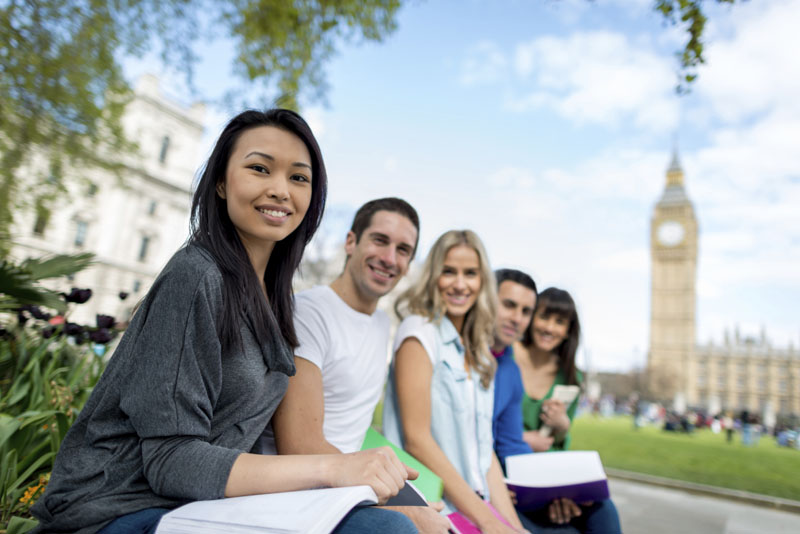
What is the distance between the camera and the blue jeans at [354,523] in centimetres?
113

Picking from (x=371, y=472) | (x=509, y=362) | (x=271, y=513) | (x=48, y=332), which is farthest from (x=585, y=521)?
(x=48, y=332)

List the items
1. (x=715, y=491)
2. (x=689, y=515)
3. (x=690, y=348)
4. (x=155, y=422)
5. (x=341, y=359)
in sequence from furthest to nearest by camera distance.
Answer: (x=690, y=348)
(x=715, y=491)
(x=689, y=515)
(x=341, y=359)
(x=155, y=422)

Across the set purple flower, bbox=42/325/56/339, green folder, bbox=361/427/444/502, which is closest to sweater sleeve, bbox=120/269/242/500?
green folder, bbox=361/427/444/502

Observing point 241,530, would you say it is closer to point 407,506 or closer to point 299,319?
point 407,506

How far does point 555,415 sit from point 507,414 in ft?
2.02

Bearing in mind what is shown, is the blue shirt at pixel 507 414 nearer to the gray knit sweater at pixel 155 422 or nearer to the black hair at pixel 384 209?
the black hair at pixel 384 209

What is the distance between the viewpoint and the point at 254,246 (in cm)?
162

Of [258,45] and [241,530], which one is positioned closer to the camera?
[241,530]

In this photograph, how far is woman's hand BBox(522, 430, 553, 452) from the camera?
3455 millimetres

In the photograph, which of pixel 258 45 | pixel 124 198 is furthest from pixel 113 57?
pixel 124 198

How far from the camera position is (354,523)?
113 centimetres

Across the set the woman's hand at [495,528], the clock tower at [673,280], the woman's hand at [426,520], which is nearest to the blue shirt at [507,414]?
the woman's hand at [495,528]

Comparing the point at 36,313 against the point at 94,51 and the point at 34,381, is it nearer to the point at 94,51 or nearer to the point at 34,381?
the point at 34,381

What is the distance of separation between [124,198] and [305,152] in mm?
38658
